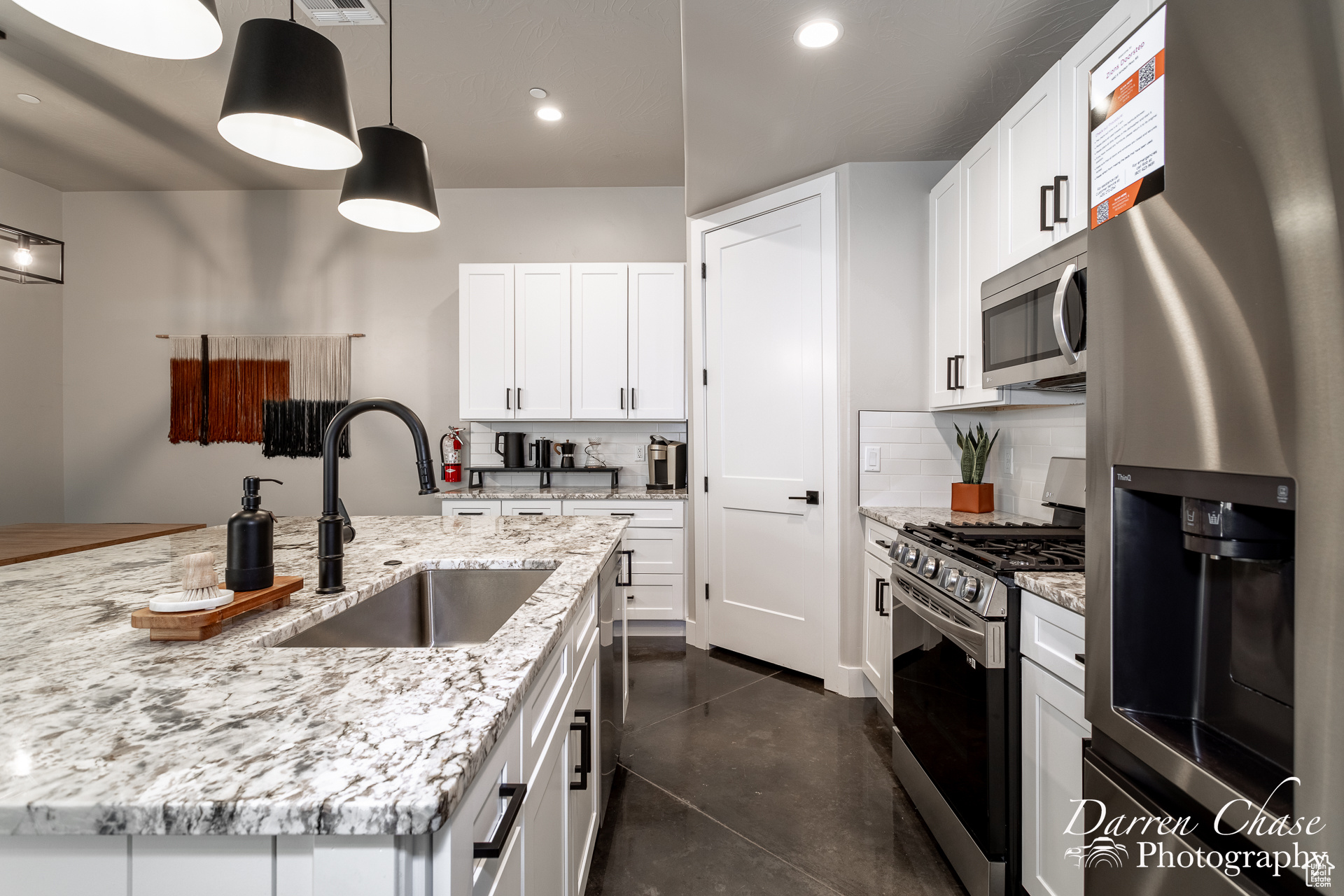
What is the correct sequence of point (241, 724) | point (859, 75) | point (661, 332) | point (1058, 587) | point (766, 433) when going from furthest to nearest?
point (661, 332), point (766, 433), point (859, 75), point (1058, 587), point (241, 724)

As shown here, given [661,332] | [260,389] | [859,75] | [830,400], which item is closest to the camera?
[859,75]

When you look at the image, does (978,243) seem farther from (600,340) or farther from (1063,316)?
(600,340)

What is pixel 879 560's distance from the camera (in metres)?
2.76

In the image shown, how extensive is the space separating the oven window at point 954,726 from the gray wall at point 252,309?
3614 mm

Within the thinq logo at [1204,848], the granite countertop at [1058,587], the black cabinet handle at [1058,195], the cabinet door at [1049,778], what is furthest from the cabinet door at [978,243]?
the thinq logo at [1204,848]

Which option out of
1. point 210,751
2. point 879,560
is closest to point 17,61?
point 210,751

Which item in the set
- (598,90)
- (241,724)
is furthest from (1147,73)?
(598,90)

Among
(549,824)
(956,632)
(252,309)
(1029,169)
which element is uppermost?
(252,309)

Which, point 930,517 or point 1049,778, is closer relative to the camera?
point 1049,778

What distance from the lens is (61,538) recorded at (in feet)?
9.06

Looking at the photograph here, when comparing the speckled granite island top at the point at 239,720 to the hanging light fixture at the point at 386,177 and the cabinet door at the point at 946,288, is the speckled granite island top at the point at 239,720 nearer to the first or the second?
the hanging light fixture at the point at 386,177

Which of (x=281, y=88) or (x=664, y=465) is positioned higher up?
(x=281, y=88)

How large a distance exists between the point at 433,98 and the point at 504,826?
144 inches

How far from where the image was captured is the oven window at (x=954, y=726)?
61.7 inches
